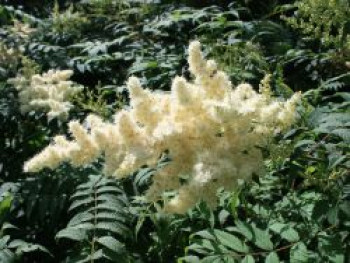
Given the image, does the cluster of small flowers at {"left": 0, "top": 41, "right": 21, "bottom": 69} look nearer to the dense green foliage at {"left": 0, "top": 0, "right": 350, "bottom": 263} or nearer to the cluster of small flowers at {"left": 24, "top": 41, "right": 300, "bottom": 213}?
the dense green foliage at {"left": 0, "top": 0, "right": 350, "bottom": 263}

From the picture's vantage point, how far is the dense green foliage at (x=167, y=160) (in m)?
2.19

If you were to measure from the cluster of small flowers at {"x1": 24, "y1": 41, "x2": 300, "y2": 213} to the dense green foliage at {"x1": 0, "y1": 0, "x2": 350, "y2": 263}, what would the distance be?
0.17 metres

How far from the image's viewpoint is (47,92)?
3.82 m

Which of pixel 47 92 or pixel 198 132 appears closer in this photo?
pixel 198 132

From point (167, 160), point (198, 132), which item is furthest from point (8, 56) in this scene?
point (198, 132)

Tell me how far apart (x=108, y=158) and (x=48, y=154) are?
0.97 feet

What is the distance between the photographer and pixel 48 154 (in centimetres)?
231

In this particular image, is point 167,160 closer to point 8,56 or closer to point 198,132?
point 198,132

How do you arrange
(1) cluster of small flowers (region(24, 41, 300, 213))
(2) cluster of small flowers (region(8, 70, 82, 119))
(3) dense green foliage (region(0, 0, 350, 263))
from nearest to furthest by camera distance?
(1) cluster of small flowers (region(24, 41, 300, 213))
(3) dense green foliage (region(0, 0, 350, 263))
(2) cluster of small flowers (region(8, 70, 82, 119))

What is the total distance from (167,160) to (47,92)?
1734mm

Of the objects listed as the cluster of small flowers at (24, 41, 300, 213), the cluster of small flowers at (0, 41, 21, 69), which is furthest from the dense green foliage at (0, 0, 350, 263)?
the cluster of small flowers at (24, 41, 300, 213)

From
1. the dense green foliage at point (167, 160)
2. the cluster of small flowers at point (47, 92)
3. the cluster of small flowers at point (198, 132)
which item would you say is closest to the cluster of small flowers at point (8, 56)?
the dense green foliage at point (167, 160)

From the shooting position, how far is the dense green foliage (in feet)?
7.20

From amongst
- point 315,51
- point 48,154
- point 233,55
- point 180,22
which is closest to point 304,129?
point 48,154
